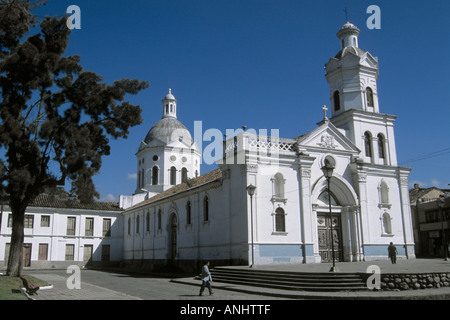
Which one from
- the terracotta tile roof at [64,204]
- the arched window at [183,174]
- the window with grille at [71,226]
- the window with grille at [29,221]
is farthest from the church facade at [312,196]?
the window with grille at [29,221]

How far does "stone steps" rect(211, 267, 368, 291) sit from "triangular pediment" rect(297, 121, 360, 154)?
9653 mm

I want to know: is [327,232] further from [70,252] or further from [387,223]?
[70,252]

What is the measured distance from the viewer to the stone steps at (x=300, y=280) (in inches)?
568

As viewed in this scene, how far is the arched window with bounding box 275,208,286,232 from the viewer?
76.0 ft

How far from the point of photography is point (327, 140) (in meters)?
26.0

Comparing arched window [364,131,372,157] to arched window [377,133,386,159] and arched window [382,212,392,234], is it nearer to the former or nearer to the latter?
arched window [377,133,386,159]

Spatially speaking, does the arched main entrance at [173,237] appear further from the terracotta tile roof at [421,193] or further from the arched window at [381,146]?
the terracotta tile roof at [421,193]

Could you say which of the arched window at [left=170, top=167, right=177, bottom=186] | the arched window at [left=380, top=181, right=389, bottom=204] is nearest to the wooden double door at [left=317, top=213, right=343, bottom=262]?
the arched window at [left=380, top=181, right=389, bottom=204]

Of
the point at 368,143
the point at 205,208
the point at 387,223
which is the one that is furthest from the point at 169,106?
the point at 387,223

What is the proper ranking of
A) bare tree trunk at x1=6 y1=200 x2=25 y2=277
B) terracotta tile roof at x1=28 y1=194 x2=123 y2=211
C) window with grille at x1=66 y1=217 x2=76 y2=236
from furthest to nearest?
window with grille at x1=66 y1=217 x2=76 y2=236 < terracotta tile roof at x1=28 y1=194 x2=123 y2=211 < bare tree trunk at x1=6 y1=200 x2=25 y2=277

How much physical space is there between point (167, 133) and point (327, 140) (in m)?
21.4
